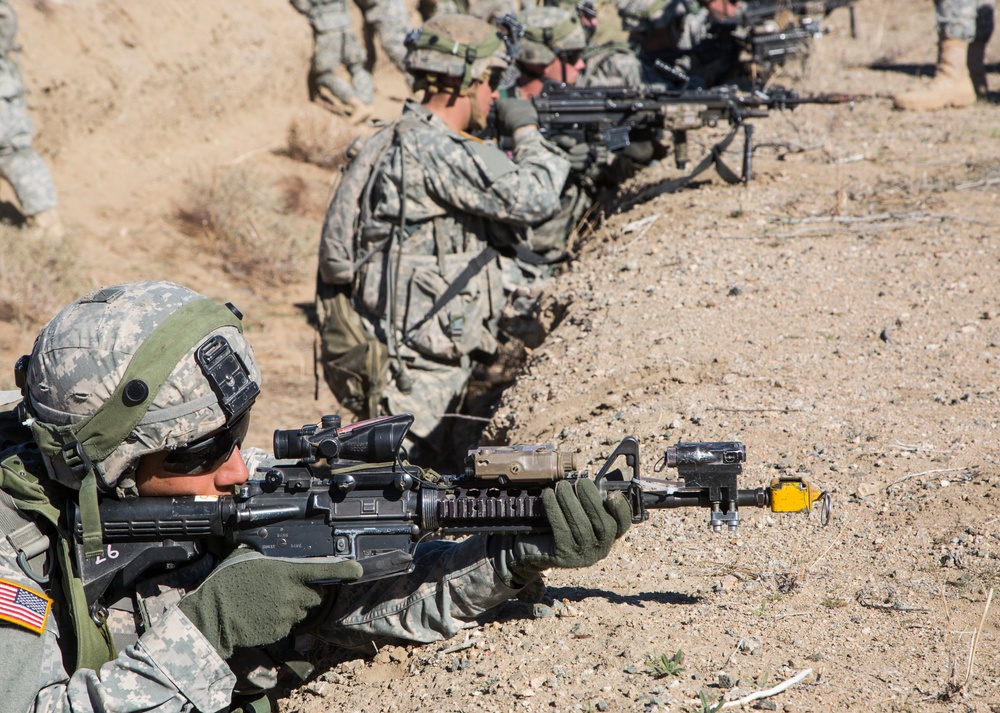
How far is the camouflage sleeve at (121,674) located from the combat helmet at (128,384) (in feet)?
0.93

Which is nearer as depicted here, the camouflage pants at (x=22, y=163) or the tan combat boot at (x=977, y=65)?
the camouflage pants at (x=22, y=163)

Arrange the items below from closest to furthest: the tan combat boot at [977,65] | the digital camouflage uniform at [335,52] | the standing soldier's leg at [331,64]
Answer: the tan combat boot at [977,65] → the digital camouflage uniform at [335,52] → the standing soldier's leg at [331,64]

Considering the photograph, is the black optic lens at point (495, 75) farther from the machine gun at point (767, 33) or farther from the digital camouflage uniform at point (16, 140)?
the digital camouflage uniform at point (16, 140)

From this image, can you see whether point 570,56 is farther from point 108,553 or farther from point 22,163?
point 108,553

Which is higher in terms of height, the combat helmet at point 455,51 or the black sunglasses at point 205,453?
the combat helmet at point 455,51

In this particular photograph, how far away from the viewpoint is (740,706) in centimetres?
218

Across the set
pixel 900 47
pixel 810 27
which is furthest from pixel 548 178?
pixel 900 47

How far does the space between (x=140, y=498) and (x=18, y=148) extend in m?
7.08

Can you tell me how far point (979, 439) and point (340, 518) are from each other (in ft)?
7.27

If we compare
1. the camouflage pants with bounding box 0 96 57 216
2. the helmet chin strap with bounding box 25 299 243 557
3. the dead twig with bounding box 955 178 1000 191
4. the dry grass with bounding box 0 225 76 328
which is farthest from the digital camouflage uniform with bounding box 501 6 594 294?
the camouflage pants with bounding box 0 96 57 216

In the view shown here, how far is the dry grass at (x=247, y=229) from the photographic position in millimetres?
9312

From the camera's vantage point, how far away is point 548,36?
789 centimetres

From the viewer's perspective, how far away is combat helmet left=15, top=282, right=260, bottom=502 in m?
2.18

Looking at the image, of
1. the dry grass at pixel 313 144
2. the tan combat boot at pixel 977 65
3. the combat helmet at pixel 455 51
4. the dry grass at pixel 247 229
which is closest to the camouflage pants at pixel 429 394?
the combat helmet at pixel 455 51
